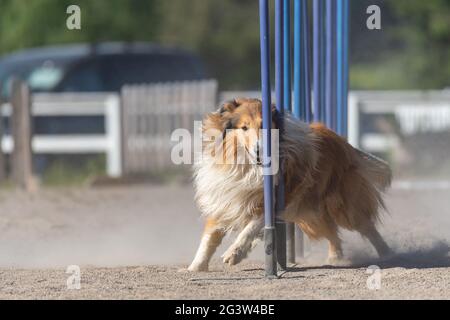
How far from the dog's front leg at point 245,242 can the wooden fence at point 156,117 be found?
31.4 ft

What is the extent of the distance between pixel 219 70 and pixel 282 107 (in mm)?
25877

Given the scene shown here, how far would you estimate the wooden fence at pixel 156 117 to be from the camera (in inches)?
657

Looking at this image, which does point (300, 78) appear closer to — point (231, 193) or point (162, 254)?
point (231, 193)

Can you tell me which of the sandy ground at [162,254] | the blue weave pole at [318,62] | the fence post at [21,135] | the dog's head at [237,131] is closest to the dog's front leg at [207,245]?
the sandy ground at [162,254]

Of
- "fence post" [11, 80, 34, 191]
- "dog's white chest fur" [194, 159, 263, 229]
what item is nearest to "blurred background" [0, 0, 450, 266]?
"fence post" [11, 80, 34, 191]

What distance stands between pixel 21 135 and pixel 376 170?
859cm

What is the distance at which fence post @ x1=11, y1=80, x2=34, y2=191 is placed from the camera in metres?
15.3

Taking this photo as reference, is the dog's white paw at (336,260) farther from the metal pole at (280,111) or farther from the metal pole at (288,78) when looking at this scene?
the metal pole at (280,111)

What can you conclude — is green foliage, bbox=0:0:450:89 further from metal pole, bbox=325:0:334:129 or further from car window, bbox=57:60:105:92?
metal pole, bbox=325:0:334:129

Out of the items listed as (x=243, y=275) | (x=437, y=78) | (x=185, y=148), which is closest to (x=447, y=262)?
(x=243, y=275)

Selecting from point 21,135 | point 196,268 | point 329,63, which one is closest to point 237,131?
point 196,268

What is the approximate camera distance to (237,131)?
7105 mm

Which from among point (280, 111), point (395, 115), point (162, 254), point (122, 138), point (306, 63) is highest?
Answer: point (306, 63)
